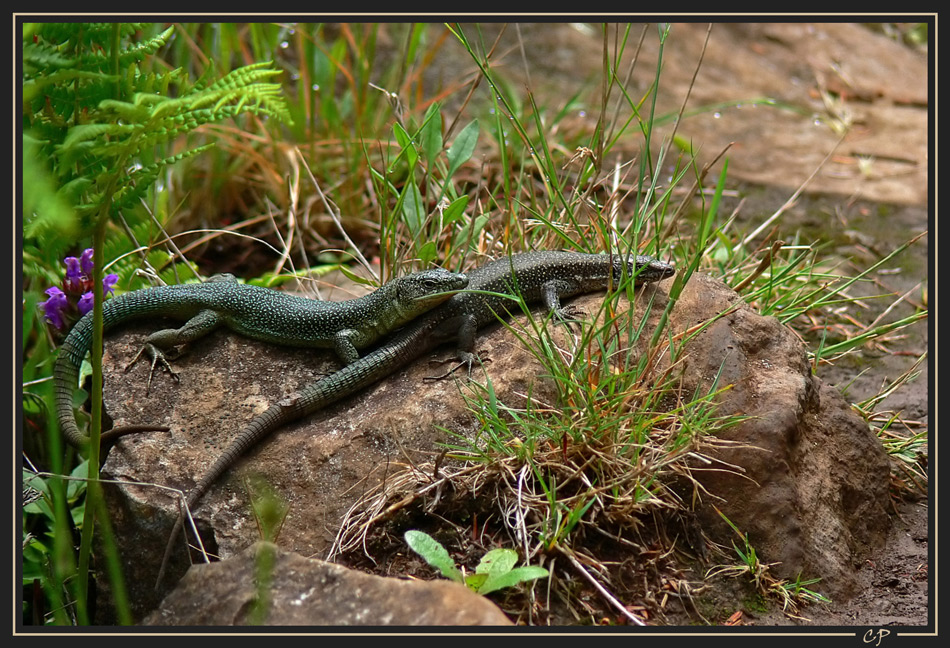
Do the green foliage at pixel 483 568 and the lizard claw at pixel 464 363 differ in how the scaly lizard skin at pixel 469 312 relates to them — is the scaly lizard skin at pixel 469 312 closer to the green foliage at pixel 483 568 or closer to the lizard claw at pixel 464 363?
the lizard claw at pixel 464 363

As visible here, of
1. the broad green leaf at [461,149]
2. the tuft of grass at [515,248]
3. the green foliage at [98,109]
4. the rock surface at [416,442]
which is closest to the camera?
the green foliage at [98,109]

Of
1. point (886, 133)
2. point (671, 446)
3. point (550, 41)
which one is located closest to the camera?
point (671, 446)

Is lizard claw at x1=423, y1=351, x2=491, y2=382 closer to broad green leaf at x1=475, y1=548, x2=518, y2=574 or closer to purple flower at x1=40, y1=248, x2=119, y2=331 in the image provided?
broad green leaf at x1=475, y1=548, x2=518, y2=574

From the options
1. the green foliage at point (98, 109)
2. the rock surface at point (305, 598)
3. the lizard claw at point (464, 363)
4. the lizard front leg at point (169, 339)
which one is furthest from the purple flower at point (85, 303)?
the rock surface at point (305, 598)

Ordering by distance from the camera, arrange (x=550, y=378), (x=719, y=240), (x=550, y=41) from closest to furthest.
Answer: (x=550, y=378), (x=719, y=240), (x=550, y=41)

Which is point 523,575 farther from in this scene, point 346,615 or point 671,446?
point 671,446

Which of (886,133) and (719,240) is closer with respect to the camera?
(719,240)

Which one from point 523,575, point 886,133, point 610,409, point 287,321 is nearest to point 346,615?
point 523,575
